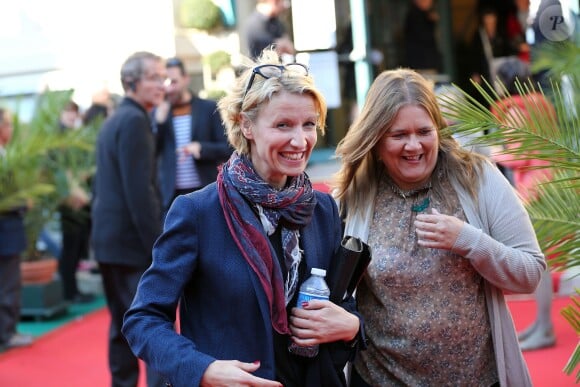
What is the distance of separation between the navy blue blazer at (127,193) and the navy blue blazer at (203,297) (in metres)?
2.71

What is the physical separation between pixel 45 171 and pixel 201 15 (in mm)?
4429

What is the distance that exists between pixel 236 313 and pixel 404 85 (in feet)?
3.43

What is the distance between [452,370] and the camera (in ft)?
9.59

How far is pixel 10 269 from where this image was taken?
285 inches

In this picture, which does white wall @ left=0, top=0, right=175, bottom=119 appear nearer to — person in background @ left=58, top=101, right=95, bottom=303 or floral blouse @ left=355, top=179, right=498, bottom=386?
person in background @ left=58, top=101, right=95, bottom=303

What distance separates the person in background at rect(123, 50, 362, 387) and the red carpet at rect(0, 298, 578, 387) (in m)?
3.25

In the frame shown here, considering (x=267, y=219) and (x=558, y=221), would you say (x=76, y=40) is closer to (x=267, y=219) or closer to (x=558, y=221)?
(x=558, y=221)

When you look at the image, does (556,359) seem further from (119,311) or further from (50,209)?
(50,209)

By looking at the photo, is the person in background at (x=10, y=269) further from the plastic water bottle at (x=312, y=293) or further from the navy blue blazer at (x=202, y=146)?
the plastic water bottle at (x=312, y=293)

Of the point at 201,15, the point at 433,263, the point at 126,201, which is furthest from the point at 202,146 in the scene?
the point at 201,15

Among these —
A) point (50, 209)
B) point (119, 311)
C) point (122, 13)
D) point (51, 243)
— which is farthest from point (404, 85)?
point (122, 13)

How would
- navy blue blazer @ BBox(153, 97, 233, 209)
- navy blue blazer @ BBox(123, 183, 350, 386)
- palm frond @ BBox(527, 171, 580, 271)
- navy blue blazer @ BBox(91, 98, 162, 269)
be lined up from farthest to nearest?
navy blue blazer @ BBox(153, 97, 233, 209)
navy blue blazer @ BBox(91, 98, 162, 269)
palm frond @ BBox(527, 171, 580, 271)
navy blue blazer @ BBox(123, 183, 350, 386)

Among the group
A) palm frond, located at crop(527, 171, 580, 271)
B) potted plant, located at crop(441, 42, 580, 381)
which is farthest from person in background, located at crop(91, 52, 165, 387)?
potted plant, located at crop(441, 42, 580, 381)

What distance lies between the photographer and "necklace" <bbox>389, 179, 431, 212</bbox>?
303cm
